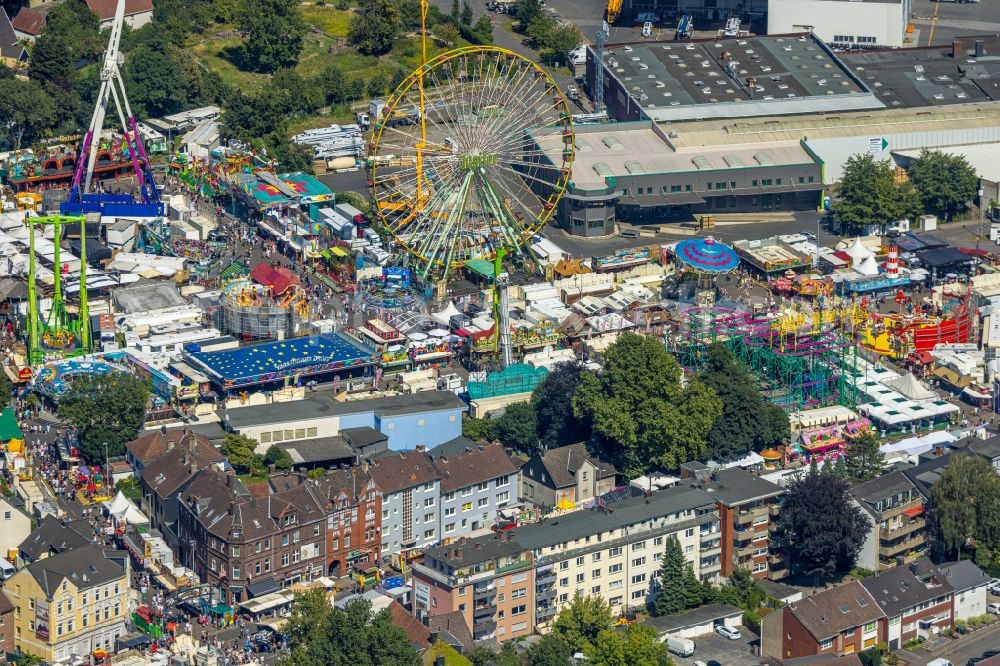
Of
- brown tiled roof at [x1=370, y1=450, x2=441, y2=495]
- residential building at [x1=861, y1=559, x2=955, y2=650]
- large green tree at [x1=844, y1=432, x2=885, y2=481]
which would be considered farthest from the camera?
large green tree at [x1=844, y1=432, x2=885, y2=481]

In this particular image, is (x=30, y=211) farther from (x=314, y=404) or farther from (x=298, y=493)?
(x=298, y=493)

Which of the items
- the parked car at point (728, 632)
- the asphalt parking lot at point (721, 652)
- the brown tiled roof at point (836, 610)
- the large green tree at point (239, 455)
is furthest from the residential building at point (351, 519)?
the brown tiled roof at point (836, 610)

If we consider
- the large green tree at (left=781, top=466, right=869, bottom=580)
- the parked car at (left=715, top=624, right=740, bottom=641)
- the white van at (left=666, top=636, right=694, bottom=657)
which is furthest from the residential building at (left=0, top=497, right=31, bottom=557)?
the large green tree at (left=781, top=466, right=869, bottom=580)

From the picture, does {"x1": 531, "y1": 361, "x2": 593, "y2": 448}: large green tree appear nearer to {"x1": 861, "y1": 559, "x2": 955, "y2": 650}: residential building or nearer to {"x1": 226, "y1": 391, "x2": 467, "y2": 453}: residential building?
{"x1": 226, "y1": 391, "x2": 467, "y2": 453}: residential building

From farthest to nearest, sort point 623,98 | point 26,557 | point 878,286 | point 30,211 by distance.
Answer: point 623,98 → point 30,211 → point 878,286 → point 26,557

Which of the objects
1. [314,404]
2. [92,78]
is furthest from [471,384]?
[92,78]

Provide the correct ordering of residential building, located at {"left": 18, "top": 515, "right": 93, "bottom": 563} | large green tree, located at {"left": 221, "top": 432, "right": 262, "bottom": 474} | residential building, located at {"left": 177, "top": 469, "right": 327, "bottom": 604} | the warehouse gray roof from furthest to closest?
1. large green tree, located at {"left": 221, "top": 432, "right": 262, "bottom": 474}
2. residential building, located at {"left": 18, "top": 515, "right": 93, "bottom": 563}
3. the warehouse gray roof
4. residential building, located at {"left": 177, "top": 469, "right": 327, "bottom": 604}

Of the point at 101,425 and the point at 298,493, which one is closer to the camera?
the point at 298,493
